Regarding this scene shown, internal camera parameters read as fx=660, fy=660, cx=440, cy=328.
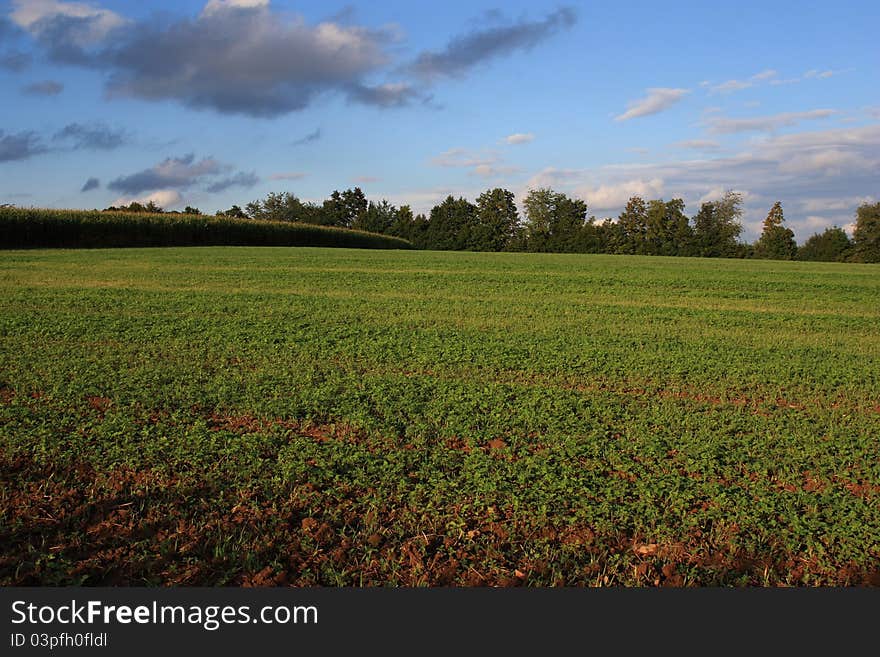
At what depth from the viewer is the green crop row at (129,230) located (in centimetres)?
3244

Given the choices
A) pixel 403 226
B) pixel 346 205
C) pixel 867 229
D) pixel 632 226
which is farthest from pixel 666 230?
pixel 346 205

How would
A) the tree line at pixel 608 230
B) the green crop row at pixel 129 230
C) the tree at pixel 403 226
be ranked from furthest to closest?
the tree at pixel 403 226, the tree line at pixel 608 230, the green crop row at pixel 129 230

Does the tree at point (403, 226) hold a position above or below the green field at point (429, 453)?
above

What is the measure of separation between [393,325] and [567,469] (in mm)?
5940

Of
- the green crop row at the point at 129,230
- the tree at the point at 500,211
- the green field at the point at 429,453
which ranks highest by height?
the tree at the point at 500,211

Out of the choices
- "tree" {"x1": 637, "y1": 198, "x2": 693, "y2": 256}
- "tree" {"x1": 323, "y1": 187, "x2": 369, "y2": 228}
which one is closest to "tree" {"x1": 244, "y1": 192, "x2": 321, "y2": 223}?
"tree" {"x1": 323, "y1": 187, "x2": 369, "y2": 228}

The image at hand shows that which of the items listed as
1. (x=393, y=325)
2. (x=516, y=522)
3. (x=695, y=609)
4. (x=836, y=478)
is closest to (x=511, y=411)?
(x=516, y=522)

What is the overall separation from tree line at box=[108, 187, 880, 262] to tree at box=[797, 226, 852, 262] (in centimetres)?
7

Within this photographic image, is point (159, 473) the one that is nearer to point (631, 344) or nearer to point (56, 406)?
point (56, 406)

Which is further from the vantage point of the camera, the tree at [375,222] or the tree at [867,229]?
the tree at [375,222]

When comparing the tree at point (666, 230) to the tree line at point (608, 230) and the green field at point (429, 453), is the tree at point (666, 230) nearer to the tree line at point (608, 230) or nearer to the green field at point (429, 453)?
the tree line at point (608, 230)

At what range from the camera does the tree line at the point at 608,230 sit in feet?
176

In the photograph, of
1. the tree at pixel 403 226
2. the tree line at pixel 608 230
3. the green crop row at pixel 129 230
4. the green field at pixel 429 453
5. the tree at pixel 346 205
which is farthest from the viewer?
the tree at pixel 346 205

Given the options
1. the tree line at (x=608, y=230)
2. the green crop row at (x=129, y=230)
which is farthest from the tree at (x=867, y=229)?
the green crop row at (x=129, y=230)
